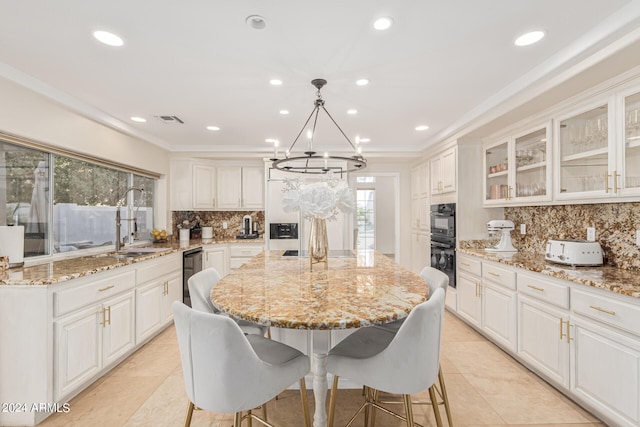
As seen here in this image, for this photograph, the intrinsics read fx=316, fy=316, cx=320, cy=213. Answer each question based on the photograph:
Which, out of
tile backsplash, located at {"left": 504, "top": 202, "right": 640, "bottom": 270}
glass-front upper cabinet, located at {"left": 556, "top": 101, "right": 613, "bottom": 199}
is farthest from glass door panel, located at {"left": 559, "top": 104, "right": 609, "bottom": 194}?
tile backsplash, located at {"left": 504, "top": 202, "right": 640, "bottom": 270}

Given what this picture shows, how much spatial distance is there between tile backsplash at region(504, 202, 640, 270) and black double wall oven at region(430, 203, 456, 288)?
663 millimetres

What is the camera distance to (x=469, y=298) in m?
3.52

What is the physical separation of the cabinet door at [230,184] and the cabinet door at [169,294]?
1.75m

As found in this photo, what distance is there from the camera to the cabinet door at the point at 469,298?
10.9 ft

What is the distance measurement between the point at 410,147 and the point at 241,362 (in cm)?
442

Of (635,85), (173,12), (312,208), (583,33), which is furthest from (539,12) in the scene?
(173,12)

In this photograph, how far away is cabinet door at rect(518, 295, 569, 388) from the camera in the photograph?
2.16 metres

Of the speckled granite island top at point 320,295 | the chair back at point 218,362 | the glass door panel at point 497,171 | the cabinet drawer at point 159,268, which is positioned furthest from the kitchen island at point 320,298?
the glass door panel at point 497,171

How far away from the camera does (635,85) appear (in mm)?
2014

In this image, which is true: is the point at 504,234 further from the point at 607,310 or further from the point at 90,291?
the point at 90,291

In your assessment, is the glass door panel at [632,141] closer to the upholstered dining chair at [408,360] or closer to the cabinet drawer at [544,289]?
the cabinet drawer at [544,289]

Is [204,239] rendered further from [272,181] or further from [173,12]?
[173,12]

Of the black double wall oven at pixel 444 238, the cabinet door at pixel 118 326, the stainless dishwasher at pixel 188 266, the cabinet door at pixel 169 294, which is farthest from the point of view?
the stainless dishwasher at pixel 188 266

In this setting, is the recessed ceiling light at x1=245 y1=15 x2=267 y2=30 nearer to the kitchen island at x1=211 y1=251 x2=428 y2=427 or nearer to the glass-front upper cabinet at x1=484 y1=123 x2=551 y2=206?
the kitchen island at x1=211 y1=251 x2=428 y2=427
